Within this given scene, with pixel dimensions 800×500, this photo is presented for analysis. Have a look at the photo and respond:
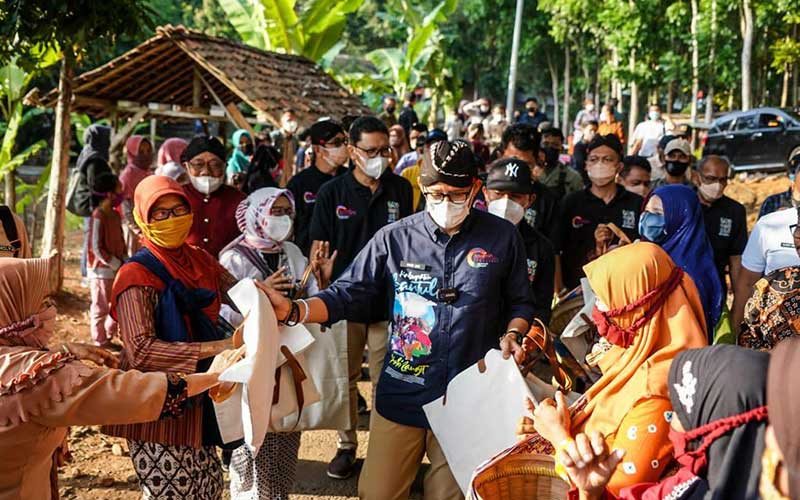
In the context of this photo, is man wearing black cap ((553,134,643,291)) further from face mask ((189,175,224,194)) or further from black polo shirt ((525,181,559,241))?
face mask ((189,175,224,194))

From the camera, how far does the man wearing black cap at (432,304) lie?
11.9 ft

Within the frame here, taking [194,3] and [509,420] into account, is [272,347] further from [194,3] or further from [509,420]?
[194,3]

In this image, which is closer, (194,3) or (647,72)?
(647,72)

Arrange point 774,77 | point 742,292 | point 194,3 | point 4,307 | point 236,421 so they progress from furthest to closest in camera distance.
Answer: point 194,3, point 774,77, point 742,292, point 236,421, point 4,307

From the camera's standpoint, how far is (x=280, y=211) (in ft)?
15.1

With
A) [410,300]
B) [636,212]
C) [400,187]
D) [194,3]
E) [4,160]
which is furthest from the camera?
[194,3]

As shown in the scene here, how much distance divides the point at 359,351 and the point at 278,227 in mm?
1323

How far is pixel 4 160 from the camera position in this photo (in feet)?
32.7

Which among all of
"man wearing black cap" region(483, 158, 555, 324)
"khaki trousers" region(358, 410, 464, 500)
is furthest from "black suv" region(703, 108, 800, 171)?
"khaki trousers" region(358, 410, 464, 500)

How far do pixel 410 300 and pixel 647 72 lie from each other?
1950 cm

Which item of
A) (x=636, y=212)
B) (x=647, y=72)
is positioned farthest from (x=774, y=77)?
(x=636, y=212)

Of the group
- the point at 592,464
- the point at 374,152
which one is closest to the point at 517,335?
the point at 592,464

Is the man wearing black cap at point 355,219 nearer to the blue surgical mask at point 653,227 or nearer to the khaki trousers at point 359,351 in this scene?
the khaki trousers at point 359,351

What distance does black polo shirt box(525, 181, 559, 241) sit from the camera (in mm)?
5926
